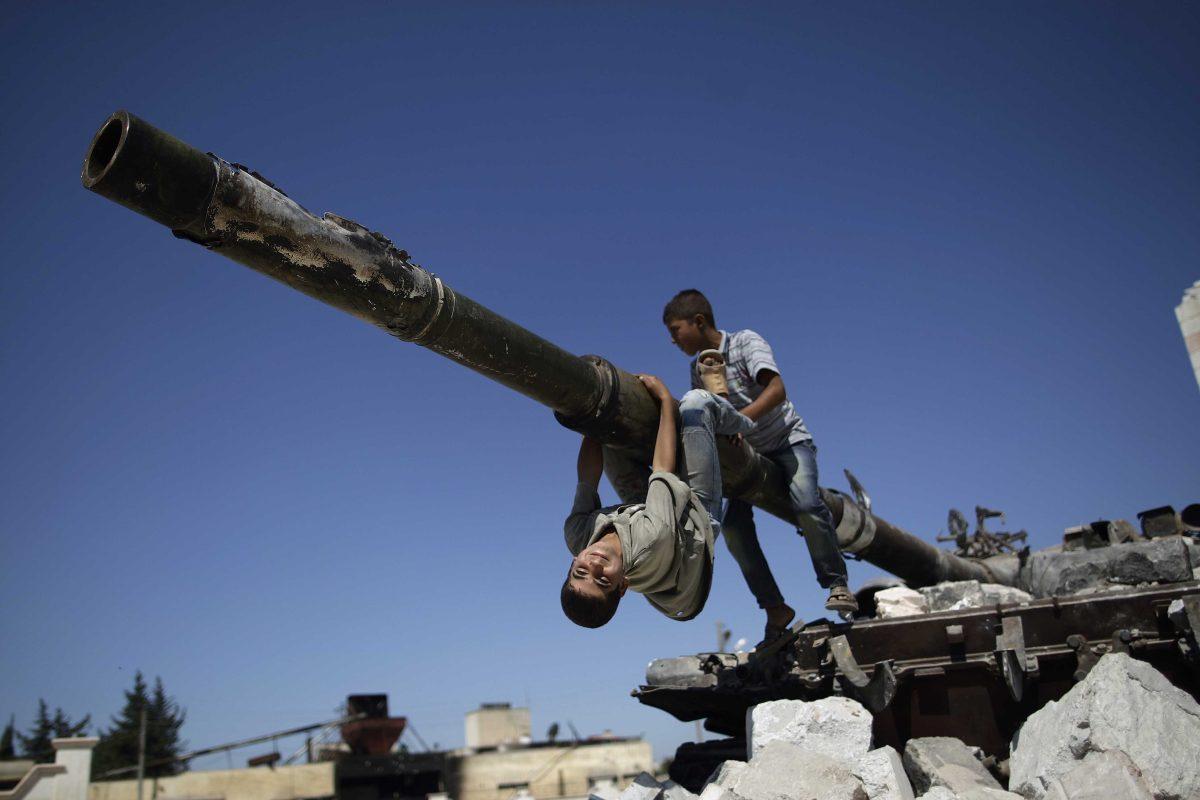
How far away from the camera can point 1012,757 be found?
436 cm

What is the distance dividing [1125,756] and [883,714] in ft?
4.59

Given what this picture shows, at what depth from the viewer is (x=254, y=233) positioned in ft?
10.7

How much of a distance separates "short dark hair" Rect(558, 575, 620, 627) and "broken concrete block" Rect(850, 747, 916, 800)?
132 cm

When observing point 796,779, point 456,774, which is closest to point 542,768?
point 456,774

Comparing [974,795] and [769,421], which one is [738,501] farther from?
[974,795]

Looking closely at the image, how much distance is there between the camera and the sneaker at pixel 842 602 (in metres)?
5.23

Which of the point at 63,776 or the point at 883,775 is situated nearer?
the point at 883,775

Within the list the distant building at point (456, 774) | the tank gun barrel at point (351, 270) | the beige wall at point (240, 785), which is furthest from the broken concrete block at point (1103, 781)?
the beige wall at point (240, 785)

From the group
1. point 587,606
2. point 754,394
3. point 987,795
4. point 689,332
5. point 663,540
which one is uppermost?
point 689,332

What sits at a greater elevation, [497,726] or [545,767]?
[497,726]

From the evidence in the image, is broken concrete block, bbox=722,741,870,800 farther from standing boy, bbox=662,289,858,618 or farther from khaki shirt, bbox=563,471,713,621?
standing boy, bbox=662,289,858,618

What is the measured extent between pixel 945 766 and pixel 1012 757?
1.20 ft

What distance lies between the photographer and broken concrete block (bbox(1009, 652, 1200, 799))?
361cm

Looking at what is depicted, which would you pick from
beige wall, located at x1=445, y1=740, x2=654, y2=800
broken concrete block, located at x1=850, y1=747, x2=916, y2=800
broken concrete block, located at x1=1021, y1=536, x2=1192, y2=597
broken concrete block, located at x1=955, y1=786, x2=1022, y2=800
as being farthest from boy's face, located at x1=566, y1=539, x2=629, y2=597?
beige wall, located at x1=445, y1=740, x2=654, y2=800
